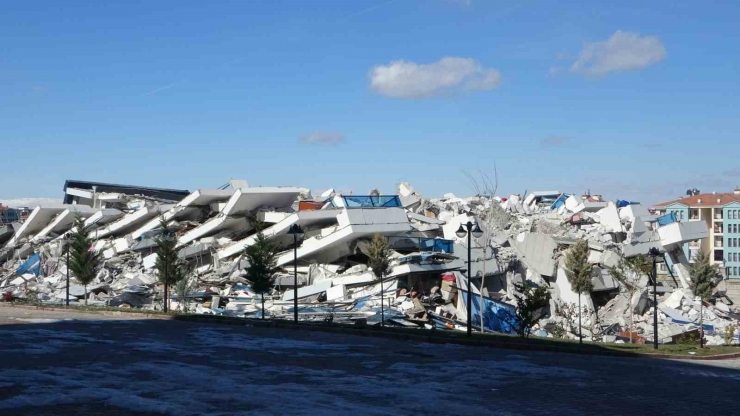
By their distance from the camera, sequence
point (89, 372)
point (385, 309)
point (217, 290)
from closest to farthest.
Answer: point (89, 372)
point (385, 309)
point (217, 290)

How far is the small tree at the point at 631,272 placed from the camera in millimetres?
38800

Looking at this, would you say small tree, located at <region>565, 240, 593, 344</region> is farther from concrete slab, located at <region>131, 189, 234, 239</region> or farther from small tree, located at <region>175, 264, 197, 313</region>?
concrete slab, located at <region>131, 189, 234, 239</region>

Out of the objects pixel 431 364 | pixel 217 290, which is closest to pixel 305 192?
pixel 217 290

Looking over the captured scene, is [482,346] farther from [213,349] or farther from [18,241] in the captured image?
[18,241]

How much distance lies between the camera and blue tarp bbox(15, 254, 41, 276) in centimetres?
4709

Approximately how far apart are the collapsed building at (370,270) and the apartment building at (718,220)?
3407 centimetres

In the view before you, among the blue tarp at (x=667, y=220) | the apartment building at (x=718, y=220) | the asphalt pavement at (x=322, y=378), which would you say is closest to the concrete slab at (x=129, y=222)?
the asphalt pavement at (x=322, y=378)

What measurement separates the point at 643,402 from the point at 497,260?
29.6m

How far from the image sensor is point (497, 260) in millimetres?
41562

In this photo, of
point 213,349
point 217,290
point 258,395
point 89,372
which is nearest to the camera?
point 258,395

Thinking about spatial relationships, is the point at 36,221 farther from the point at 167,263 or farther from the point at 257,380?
the point at 257,380

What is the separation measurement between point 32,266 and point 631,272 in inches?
1397

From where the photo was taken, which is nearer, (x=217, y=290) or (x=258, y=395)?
(x=258, y=395)

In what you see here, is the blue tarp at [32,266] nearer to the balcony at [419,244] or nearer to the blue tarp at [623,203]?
the balcony at [419,244]
